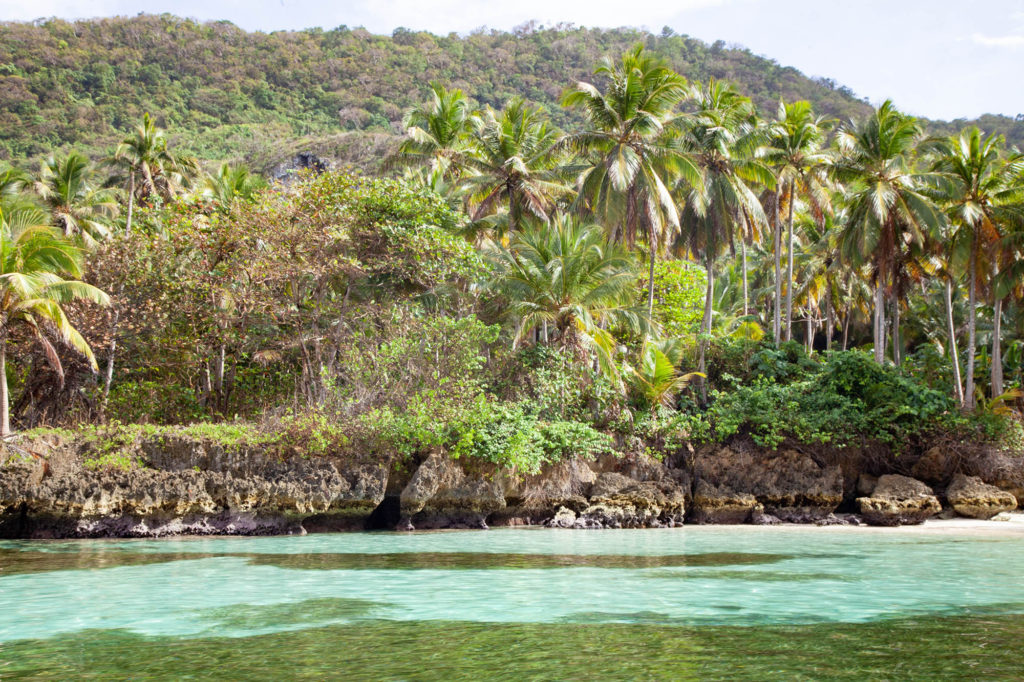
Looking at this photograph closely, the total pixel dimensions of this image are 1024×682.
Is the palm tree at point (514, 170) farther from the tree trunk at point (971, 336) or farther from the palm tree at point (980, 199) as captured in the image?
the tree trunk at point (971, 336)

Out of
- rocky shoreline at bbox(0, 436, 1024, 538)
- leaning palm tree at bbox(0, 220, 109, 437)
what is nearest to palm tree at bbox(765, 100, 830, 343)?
rocky shoreline at bbox(0, 436, 1024, 538)

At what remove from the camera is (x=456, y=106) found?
1107 inches

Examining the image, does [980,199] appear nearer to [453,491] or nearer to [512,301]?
[512,301]

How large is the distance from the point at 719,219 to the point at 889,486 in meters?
10.1

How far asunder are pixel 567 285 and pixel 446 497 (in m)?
6.36

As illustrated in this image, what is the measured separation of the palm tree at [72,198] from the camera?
27859 mm

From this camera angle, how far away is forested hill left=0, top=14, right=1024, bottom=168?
48.5 metres

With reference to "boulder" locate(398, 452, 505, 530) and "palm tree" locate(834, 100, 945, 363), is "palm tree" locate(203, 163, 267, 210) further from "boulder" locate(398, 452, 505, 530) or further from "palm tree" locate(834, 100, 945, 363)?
"palm tree" locate(834, 100, 945, 363)

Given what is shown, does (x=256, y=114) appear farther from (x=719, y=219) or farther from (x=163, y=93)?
(x=719, y=219)

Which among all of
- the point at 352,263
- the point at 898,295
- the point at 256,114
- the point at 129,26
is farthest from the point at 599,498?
the point at 129,26

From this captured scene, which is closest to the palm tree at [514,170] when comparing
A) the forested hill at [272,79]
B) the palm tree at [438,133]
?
the palm tree at [438,133]

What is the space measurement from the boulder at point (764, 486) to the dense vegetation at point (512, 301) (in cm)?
61

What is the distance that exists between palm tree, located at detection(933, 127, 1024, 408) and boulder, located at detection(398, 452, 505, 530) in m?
13.9

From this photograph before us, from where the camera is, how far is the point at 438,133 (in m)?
28.1
